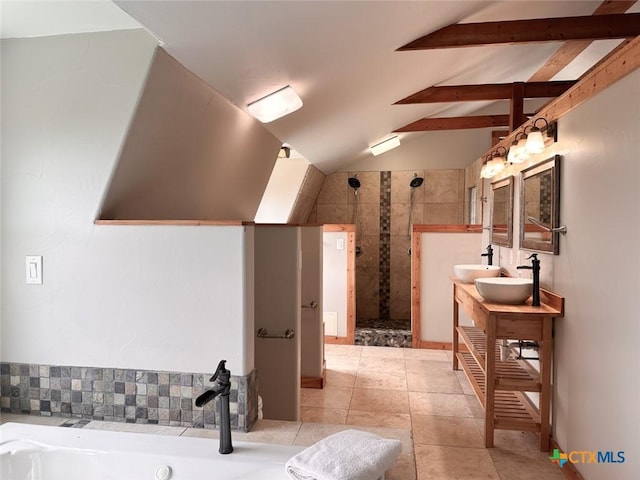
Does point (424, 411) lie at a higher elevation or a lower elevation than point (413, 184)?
lower

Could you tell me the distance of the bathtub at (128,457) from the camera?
1.31m

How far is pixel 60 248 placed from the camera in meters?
1.68

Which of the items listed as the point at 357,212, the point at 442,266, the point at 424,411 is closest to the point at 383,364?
the point at 424,411

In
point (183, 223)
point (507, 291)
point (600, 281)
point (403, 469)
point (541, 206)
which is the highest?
point (541, 206)

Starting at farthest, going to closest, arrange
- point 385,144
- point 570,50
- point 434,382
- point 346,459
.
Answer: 1. point 385,144
2. point 434,382
3. point 570,50
4. point 346,459

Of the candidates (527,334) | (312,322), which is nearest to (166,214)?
(312,322)

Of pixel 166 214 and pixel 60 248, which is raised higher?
pixel 166 214

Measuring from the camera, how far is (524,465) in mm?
2311

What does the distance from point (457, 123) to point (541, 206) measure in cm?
277

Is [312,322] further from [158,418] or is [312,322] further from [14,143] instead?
[14,143]

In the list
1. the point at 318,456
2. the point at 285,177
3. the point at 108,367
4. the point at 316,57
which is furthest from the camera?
the point at 285,177

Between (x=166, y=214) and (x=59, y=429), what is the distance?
1.21 meters

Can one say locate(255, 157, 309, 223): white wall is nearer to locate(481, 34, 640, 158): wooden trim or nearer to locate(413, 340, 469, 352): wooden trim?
locate(413, 340, 469, 352): wooden trim

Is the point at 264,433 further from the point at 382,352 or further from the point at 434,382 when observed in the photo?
the point at 382,352
